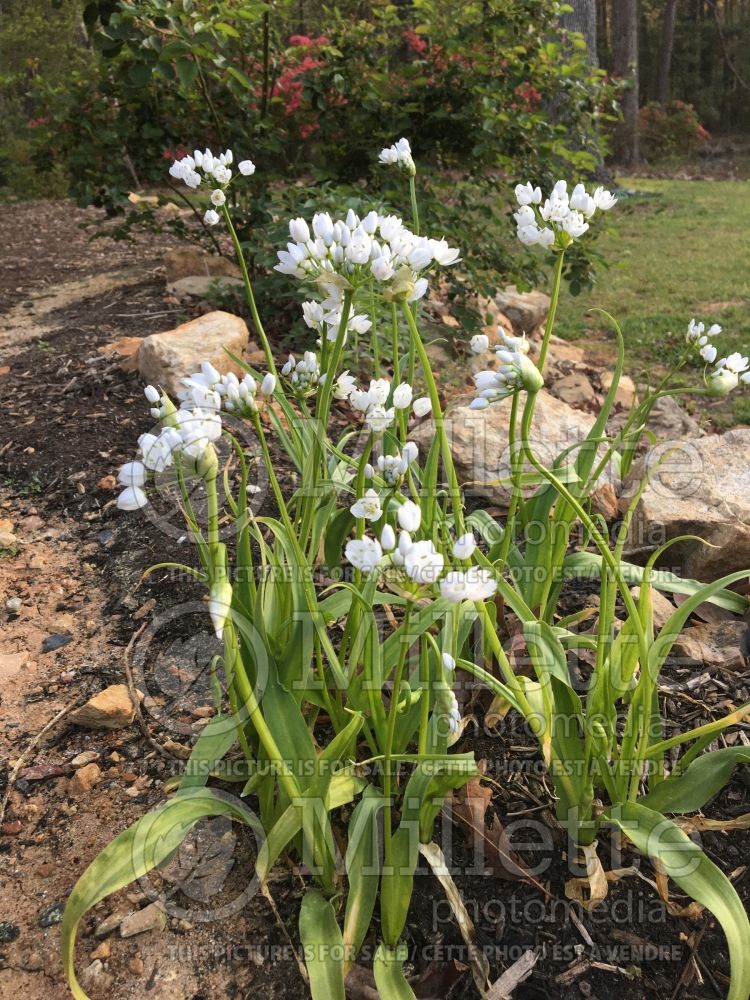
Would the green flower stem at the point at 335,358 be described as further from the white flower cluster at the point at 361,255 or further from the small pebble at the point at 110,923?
the small pebble at the point at 110,923

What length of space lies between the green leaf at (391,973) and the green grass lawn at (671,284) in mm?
2659

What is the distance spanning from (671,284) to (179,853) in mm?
6365

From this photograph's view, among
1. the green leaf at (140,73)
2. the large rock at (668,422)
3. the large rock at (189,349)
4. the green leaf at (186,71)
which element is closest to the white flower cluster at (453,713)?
the large rock at (189,349)

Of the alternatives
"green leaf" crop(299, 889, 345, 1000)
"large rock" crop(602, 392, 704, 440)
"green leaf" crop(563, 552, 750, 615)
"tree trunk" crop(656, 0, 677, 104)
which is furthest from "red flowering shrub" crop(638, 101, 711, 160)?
"green leaf" crop(299, 889, 345, 1000)

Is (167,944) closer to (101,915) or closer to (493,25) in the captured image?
(101,915)

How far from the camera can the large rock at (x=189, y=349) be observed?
3363 millimetres

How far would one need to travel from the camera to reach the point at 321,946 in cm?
139

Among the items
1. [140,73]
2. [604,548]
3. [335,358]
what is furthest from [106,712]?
[140,73]

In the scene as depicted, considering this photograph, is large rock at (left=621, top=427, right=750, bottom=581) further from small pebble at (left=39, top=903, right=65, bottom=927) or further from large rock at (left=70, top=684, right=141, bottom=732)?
small pebble at (left=39, top=903, right=65, bottom=927)

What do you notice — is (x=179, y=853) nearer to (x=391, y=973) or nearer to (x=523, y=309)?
(x=391, y=973)

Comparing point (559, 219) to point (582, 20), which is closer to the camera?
point (559, 219)

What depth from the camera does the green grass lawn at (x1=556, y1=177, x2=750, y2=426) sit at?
5.12 metres

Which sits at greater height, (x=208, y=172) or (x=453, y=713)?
(x=208, y=172)

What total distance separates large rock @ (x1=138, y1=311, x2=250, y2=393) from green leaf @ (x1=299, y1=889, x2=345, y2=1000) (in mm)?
2237
